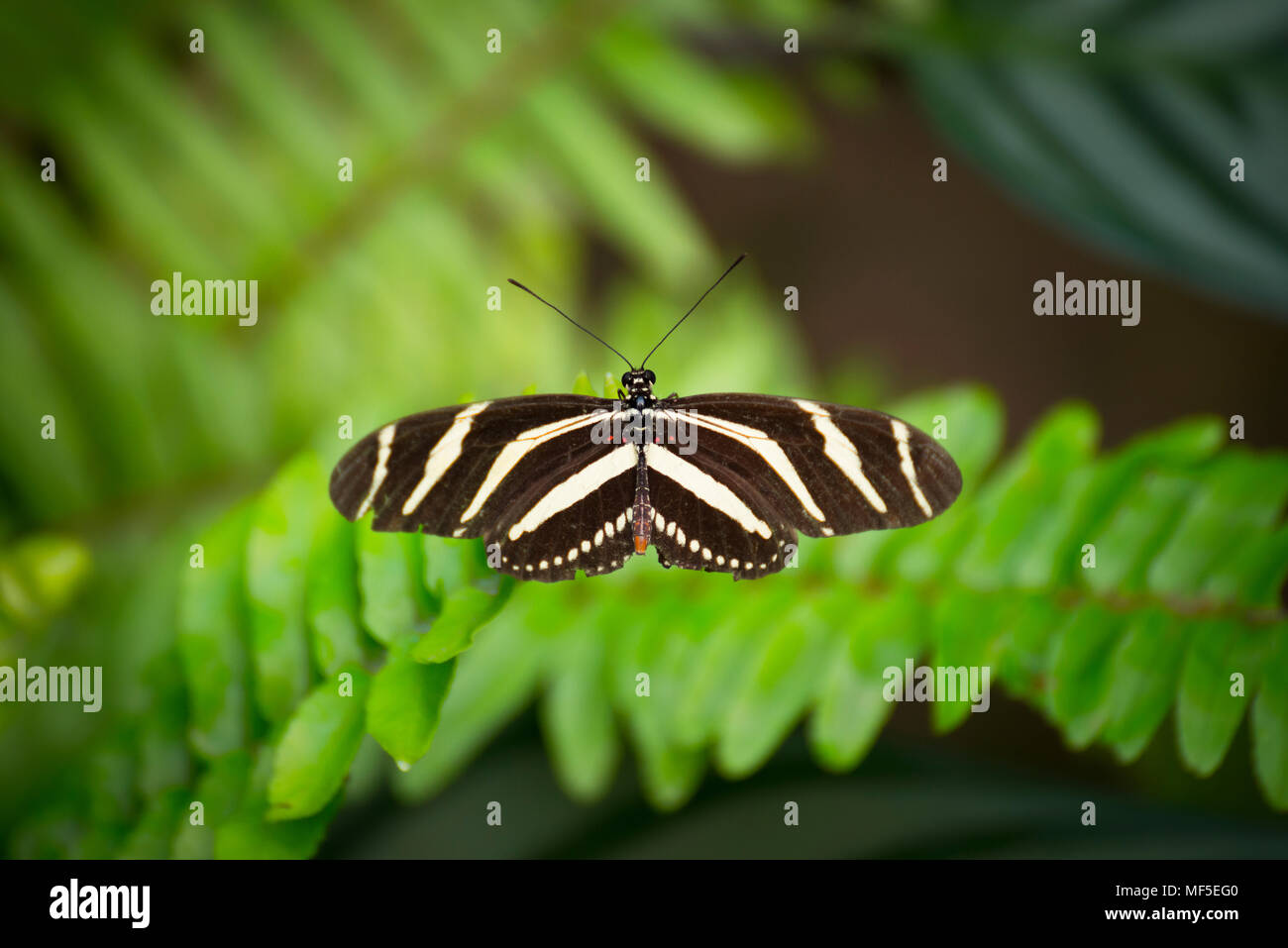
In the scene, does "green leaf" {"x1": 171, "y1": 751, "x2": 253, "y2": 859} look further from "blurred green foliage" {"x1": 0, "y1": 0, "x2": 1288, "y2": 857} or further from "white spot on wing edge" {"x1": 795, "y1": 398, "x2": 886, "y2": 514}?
"white spot on wing edge" {"x1": 795, "y1": 398, "x2": 886, "y2": 514}

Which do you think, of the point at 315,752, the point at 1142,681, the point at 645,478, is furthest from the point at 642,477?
the point at 1142,681

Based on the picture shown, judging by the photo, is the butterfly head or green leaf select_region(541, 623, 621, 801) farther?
green leaf select_region(541, 623, 621, 801)

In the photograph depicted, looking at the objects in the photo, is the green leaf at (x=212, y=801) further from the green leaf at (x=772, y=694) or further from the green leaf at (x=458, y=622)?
the green leaf at (x=772, y=694)

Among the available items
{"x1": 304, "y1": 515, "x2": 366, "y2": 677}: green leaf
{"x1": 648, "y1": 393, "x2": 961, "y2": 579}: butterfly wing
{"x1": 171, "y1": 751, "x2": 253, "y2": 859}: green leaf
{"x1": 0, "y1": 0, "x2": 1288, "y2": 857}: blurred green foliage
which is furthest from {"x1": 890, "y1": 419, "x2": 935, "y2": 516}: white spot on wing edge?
{"x1": 171, "y1": 751, "x2": 253, "y2": 859}: green leaf

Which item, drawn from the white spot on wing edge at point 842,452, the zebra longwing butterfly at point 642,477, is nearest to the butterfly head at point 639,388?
the zebra longwing butterfly at point 642,477

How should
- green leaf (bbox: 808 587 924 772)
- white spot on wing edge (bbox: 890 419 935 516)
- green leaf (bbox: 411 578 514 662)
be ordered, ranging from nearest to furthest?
green leaf (bbox: 411 578 514 662) → white spot on wing edge (bbox: 890 419 935 516) → green leaf (bbox: 808 587 924 772)

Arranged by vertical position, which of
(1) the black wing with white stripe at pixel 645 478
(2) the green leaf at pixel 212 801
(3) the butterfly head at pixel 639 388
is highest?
(3) the butterfly head at pixel 639 388

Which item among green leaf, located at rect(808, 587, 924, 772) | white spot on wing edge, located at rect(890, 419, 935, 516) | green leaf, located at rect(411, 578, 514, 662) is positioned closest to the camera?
green leaf, located at rect(411, 578, 514, 662)
